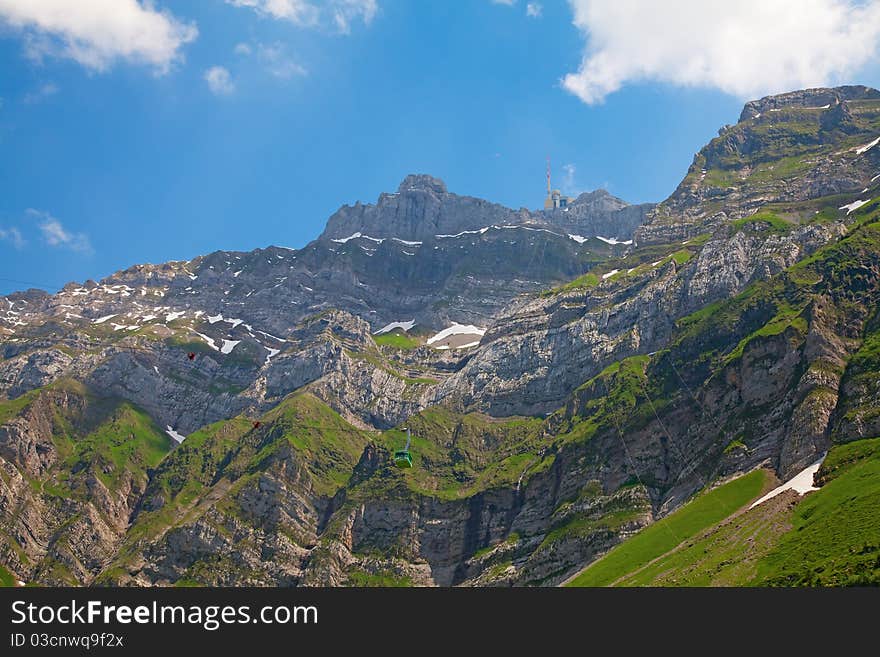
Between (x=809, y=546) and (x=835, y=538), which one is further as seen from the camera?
(x=809, y=546)

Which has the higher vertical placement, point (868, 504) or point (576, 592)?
point (868, 504)

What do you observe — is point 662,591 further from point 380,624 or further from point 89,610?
point 89,610

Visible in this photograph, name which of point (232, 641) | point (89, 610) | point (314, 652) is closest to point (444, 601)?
point (314, 652)

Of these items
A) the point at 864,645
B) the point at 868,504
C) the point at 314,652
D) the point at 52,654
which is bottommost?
the point at 864,645

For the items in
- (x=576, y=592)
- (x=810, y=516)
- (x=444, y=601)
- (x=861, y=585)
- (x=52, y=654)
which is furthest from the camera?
(x=810, y=516)

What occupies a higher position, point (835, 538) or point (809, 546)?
point (809, 546)

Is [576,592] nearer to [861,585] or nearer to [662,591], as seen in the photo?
[662,591]

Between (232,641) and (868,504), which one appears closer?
(232,641)

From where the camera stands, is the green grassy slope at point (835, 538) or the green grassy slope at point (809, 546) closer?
the green grassy slope at point (835, 538)

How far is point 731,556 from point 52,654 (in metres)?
148

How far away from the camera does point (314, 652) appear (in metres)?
70.9

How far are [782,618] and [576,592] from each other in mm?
18144

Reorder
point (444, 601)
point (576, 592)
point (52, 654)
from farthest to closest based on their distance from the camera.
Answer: point (576, 592) < point (444, 601) < point (52, 654)

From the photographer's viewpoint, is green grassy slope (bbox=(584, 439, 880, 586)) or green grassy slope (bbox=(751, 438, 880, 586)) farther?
green grassy slope (bbox=(584, 439, 880, 586))
